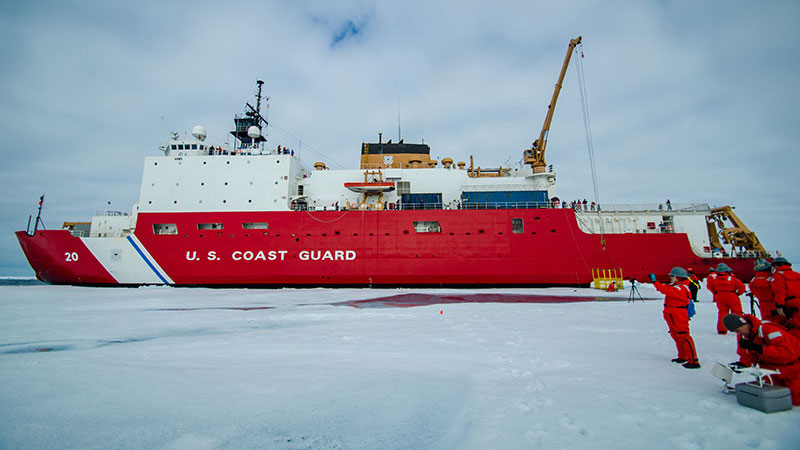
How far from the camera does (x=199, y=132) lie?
1611cm

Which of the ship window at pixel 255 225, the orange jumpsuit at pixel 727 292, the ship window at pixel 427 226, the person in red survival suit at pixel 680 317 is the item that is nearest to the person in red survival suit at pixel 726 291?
the orange jumpsuit at pixel 727 292

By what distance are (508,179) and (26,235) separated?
21.9 metres

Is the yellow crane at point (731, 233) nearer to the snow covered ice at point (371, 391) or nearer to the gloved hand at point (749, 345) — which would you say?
the snow covered ice at point (371, 391)

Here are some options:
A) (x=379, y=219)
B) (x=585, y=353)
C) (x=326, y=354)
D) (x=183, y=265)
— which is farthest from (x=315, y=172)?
(x=585, y=353)

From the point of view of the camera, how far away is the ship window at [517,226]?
13997 mm

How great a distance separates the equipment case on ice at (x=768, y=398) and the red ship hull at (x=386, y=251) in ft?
38.2

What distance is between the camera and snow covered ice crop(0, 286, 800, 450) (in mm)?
1934

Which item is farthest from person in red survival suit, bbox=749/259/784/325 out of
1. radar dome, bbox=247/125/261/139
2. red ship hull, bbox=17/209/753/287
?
radar dome, bbox=247/125/261/139

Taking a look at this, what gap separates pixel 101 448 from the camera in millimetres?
1791

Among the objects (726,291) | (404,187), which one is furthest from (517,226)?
Result: (726,291)

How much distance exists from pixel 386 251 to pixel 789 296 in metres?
12.0

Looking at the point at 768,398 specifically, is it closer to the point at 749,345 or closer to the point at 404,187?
the point at 749,345

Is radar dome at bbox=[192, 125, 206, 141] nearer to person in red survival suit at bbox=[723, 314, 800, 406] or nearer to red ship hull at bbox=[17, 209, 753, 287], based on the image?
red ship hull at bbox=[17, 209, 753, 287]

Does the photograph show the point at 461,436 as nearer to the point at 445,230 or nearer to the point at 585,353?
the point at 585,353
